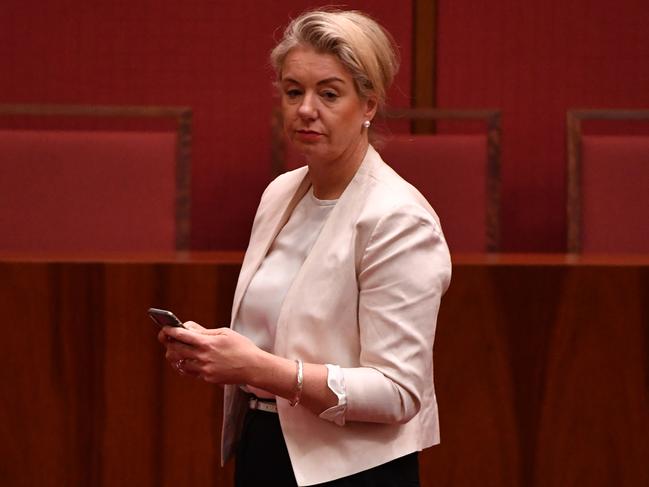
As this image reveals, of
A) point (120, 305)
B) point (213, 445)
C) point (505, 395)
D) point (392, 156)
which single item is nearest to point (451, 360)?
point (505, 395)

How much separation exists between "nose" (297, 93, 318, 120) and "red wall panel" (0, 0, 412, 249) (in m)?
1.54

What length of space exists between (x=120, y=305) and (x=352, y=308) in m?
0.50

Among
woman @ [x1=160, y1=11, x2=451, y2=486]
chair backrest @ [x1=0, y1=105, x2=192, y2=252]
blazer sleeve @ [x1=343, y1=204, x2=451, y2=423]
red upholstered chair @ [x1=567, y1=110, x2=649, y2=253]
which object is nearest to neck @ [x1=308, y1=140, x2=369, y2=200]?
woman @ [x1=160, y1=11, x2=451, y2=486]

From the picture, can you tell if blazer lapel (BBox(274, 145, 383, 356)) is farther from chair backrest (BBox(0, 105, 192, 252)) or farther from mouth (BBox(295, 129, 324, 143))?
chair backrest (BBox(0, 105, 192, 252))

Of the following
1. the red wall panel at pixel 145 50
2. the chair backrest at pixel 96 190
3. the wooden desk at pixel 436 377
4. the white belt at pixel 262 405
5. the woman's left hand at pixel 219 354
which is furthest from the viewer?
the red wall panel at pixel 145 50

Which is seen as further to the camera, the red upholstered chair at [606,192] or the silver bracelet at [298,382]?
the red upholstered chair at [606,192]

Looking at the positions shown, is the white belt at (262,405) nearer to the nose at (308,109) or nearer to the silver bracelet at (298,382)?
the silver bracelet at (298,382)

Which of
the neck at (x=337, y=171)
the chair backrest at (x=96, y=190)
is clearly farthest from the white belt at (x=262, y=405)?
the chair backrest at (x=96, y=190)

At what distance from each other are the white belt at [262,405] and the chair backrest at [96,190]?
98 cm

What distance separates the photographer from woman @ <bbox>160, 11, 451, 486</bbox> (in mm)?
945

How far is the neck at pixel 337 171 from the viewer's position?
41.4 inches

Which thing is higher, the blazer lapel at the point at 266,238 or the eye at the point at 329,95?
the eye at the point at 329,95

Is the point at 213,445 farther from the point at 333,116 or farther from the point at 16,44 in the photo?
the point at 16,44

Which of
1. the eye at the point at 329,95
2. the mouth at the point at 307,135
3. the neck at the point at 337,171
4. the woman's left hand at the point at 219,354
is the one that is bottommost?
the woman's left hand at the point at 219,354
